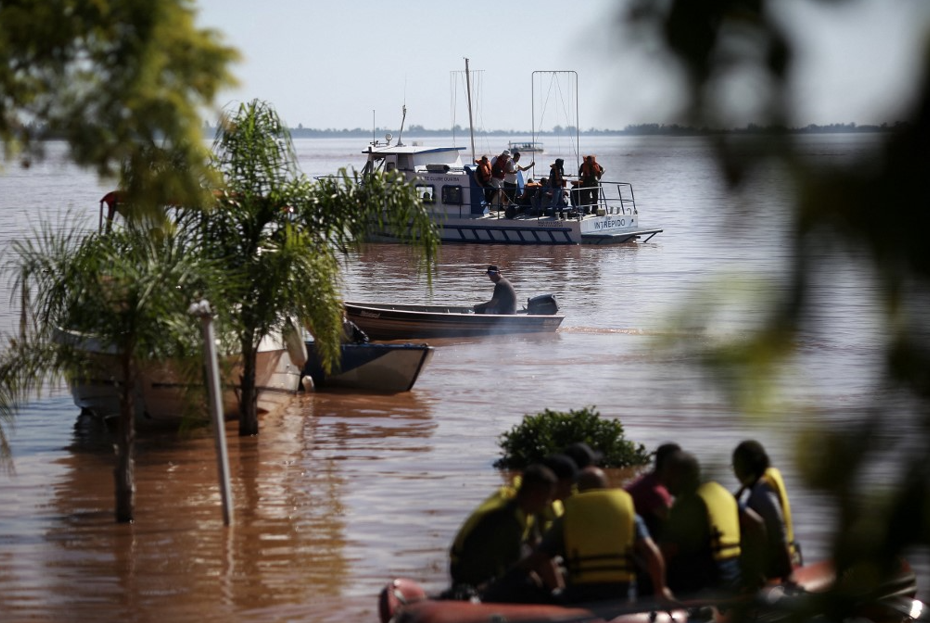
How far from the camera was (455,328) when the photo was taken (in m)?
22.0

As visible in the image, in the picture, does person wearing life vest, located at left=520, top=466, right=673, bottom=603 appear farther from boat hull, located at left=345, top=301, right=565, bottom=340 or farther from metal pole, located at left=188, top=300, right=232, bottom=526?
boat hull, located at left=345, top=301, right=565, bottom=340

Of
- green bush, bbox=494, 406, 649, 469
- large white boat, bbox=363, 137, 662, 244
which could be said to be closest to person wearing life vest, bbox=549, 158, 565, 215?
large white boat, bbox=363, 137, 662, 244

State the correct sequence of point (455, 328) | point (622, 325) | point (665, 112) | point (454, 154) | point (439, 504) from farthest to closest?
point (454, 154) → point (622, 325) → point (455, 328) → point (439, 504) → point (665, 112)

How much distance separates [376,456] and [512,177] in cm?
2783

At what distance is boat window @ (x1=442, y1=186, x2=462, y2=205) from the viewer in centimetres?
4109

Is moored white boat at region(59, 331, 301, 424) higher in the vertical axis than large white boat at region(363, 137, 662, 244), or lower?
lower

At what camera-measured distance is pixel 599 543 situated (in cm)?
644

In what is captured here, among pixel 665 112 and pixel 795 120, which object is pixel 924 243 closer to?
pixel 795 120

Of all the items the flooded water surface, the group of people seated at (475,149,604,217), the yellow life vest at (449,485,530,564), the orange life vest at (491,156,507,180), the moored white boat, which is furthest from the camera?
the orange life vest at (491,156,507,180)

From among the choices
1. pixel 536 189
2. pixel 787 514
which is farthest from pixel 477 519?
pixel 536 189

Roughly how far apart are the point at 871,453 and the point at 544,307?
20.6 m

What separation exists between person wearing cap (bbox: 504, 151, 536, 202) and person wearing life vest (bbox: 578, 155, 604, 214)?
1.77 meters

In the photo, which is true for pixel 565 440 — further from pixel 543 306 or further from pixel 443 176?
pixel 443 176

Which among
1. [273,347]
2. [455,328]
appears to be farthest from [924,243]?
[455,328]
